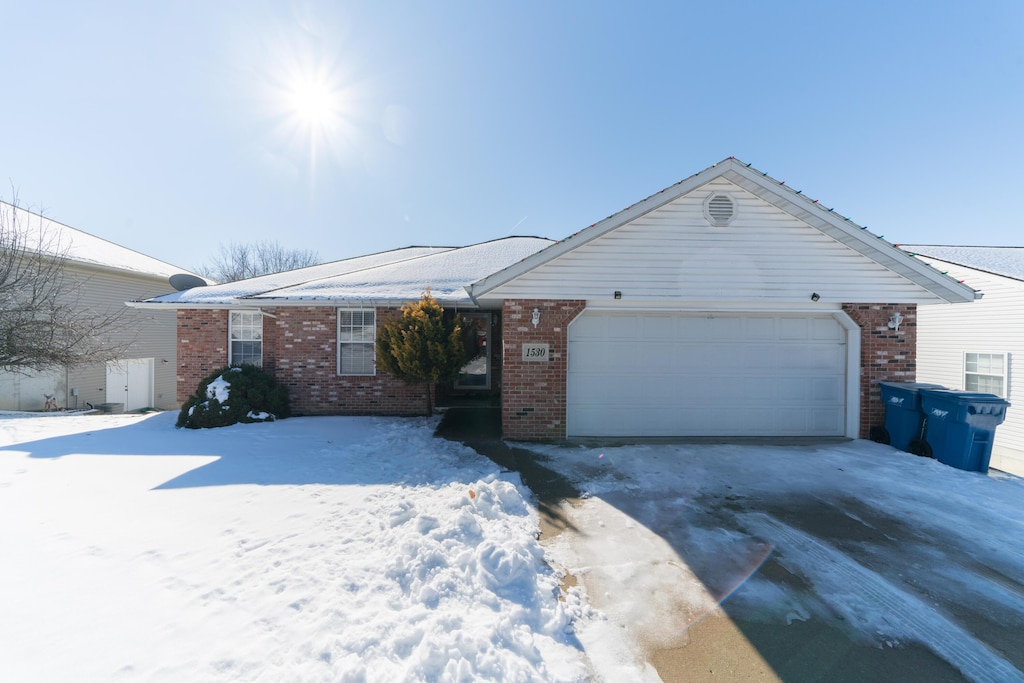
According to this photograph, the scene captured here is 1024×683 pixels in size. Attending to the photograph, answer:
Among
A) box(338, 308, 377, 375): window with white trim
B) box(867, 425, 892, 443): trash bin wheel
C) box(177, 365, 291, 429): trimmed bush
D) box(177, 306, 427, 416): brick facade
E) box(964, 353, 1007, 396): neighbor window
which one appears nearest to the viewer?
box(867, 425, 892, 443): trash bin wheel

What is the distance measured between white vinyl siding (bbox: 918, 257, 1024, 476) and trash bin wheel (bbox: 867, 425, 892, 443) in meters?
6.23

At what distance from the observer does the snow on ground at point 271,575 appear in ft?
7.24

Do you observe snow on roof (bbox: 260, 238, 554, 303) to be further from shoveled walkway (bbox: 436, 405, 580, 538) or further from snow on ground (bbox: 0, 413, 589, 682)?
snow on ground (bbox: 0, 413, 589, 682)

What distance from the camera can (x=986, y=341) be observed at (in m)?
10.6

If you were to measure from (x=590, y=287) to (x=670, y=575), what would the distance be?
191 inches

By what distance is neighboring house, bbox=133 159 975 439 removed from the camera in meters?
7.08

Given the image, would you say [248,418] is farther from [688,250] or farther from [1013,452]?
[1013,452]

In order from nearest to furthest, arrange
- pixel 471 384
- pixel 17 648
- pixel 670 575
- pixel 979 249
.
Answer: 1. pixel 17 648
2. pixel 670 575
3. pixel 471 384
4. pixel 979 249

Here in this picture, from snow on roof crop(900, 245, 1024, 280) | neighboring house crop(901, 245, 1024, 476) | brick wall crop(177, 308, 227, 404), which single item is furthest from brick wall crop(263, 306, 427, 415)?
snow on roof crop(900, 245, 1024, 280)

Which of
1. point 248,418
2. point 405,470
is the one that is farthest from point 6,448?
point 405,470

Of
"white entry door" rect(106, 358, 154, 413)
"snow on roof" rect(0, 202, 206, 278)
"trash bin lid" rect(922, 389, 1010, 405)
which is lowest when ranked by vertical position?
"white entry door" rect(106, 358, 154, 413)

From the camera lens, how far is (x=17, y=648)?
2.12 meters

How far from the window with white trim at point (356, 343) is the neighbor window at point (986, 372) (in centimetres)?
1677

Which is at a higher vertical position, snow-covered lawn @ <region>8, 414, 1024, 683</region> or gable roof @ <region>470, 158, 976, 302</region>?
gable roof @ <region>470, 158, 976, 302</region>
